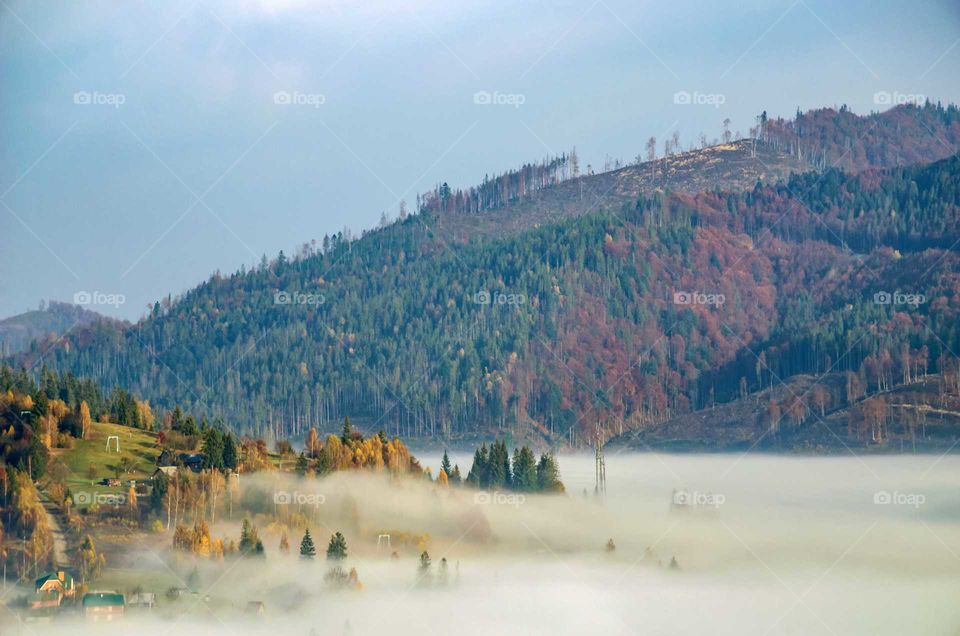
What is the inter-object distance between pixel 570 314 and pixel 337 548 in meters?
66.8

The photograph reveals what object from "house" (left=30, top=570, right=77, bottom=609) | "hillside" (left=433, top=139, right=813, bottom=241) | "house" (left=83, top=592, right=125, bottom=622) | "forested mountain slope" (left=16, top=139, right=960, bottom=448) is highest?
"hillside" (left=433, top=139, right=813, bottom=241)

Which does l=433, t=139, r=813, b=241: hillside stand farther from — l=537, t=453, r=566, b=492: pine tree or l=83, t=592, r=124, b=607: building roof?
l=83, t=592, r=124, b=607: building roof

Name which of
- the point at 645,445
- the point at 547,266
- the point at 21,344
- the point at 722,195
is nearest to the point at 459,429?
the point at 645,445

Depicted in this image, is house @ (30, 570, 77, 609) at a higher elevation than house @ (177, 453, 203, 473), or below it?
below

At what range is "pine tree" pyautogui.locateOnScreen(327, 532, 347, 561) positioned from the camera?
90.3 metres

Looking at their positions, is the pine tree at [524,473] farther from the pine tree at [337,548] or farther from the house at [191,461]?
the house at [191,461]

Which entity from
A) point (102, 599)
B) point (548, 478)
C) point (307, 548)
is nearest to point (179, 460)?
point (307, 548)

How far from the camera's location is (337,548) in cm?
9131

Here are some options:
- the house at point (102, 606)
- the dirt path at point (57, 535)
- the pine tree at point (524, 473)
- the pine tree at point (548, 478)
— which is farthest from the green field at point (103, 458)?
the pine tree at point (548, 478)

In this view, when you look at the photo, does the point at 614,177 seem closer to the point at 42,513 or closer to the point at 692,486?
the point at 692,486

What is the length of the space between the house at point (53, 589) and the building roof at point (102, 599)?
722 mm

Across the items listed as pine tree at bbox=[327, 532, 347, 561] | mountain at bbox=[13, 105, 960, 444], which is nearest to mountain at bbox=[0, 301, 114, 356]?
mountain at bbox=[13, 105, 960, 444]

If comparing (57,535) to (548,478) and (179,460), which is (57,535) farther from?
(548,478)

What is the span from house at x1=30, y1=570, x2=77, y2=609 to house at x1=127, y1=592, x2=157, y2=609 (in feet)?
8.88
